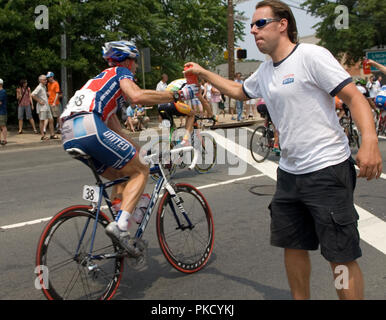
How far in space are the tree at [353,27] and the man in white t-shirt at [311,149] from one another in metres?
46.3

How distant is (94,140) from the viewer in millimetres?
3527

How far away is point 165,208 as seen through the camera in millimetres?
4215

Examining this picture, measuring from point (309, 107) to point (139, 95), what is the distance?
48.3 inches

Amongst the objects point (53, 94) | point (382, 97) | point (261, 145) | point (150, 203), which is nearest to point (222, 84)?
point (150, 203)

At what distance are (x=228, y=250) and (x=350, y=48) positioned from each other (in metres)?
46.6

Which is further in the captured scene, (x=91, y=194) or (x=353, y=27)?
(x=353, y=27)

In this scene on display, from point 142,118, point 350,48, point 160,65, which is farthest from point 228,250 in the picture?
point 350,48

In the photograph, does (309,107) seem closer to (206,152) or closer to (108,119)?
(108,119)

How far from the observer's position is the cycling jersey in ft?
11.7

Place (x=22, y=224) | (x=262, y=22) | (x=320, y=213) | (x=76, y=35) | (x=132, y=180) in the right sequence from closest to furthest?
1. (x=320, y=213)
2. (x=262, y=22)
3. (x=132, y=180)
4. (x=22, y=224)
5. (x=76, y=35)

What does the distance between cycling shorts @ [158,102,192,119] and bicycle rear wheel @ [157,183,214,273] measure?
3.41 meters

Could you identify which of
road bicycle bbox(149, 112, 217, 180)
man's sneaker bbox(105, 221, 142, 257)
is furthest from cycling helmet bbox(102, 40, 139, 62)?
road bicycle bbox(149, 112, 217, 180)

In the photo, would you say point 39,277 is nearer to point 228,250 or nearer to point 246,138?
point 228,250

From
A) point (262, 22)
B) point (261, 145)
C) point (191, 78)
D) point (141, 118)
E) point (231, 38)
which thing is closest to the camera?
point (262, 22)
